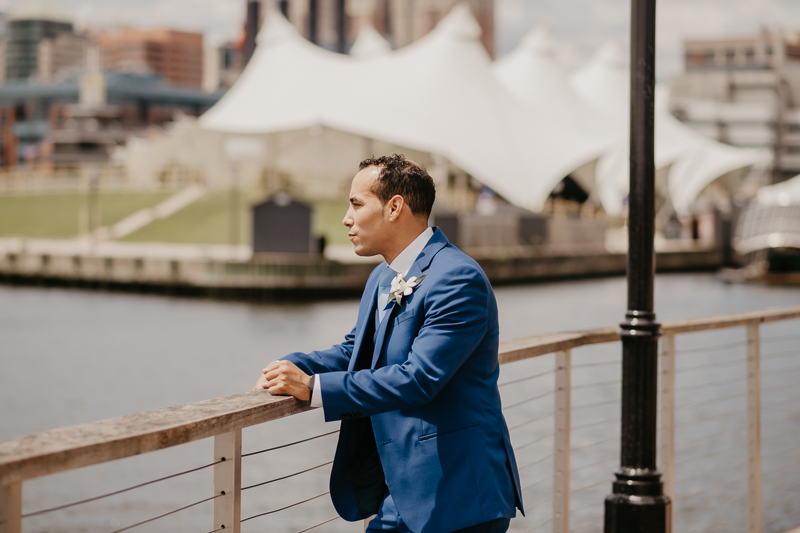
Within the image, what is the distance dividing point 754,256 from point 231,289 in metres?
22.5

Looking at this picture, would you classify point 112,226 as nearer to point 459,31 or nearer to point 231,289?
point 231,289

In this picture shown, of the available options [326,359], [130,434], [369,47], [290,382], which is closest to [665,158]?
[369,47]

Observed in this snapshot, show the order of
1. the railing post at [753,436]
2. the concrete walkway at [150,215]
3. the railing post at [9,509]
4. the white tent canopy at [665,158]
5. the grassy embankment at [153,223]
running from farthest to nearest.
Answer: the white tent canopy at [665,158]
the concrete walkway at [150,215]
the grassy embankment at [153,223]
the railing post at [753,436]
the railing post at [9,509]

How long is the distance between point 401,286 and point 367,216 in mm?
182

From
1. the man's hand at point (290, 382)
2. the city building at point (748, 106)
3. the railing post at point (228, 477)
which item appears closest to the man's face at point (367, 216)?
the man's hand at point (290, 382)

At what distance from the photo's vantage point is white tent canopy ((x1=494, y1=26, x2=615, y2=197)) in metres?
55.6

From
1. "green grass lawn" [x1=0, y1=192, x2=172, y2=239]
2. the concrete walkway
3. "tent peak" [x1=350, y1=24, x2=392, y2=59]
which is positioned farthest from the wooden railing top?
"tent peak" [x1=350, y1=24, x2=392, y2=59]

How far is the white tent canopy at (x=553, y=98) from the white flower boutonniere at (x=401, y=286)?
5157cm

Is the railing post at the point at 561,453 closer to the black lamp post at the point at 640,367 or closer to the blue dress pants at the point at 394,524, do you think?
the black lamp post at the point at 640,367

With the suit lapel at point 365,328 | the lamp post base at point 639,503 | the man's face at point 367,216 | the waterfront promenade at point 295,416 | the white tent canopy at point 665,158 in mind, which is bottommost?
the waterfront promenade at point 295,416

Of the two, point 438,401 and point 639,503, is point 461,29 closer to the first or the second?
point 639,503

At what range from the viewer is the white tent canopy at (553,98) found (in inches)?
2190

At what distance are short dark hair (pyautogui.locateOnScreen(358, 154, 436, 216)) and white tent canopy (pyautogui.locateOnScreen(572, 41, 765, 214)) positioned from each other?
5497 centimetres

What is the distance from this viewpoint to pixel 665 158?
60.6 meters
